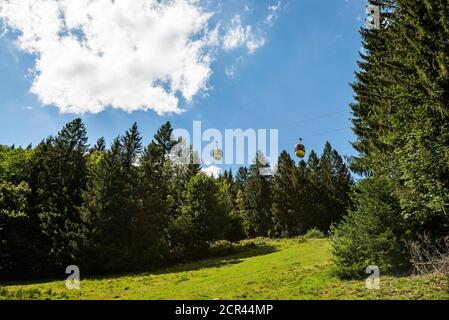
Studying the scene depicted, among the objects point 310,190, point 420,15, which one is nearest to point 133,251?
point 420,15

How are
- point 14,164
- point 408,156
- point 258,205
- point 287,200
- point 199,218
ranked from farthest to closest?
point 258,205
point 287,200
point 199,218
point 14,164
point 408,156

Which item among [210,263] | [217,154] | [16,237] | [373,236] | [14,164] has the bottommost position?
[210,263]

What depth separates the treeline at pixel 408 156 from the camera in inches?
599

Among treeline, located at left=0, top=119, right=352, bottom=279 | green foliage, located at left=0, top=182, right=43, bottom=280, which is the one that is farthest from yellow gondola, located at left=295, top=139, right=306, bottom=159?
green foliage, located at left=0, top=182, right=43, bottom=280

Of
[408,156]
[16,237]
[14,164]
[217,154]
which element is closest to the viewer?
[408,156]

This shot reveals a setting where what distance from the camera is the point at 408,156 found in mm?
16594

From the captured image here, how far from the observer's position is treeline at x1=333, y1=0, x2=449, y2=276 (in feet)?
49.9

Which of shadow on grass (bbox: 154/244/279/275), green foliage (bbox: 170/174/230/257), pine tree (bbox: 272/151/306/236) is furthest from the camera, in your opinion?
pine tree (bbox: 272/151/306/236)

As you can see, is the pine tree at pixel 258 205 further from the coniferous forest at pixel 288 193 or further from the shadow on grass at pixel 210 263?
the shadow on grass at pixel 210 263

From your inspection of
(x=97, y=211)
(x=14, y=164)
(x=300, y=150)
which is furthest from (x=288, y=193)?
(x=300, y=150)

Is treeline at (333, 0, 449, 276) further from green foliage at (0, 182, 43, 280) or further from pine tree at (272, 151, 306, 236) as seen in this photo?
pine tree at (272, 151, 306, 236)

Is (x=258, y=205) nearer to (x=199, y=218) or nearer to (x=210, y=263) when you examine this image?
(x=199, y=218)

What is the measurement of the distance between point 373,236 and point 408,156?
4132 mm
